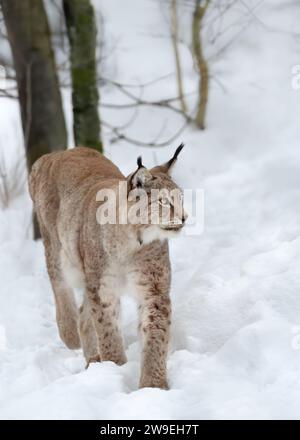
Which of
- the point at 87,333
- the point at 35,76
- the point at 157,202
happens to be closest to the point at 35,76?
the point at 35,76

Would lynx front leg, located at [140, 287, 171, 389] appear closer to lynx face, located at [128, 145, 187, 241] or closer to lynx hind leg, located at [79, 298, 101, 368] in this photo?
lynx face, located at [128, 145, 187, 241]

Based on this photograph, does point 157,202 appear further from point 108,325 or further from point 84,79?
point 84,79

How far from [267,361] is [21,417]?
1205 millimetres

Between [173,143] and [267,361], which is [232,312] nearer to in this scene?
[267,361]

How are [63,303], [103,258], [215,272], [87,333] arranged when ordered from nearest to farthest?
1. [103,258]
2. [87,333]
3. [63,303]
4. [215,272]

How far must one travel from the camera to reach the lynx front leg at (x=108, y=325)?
419 centimetres

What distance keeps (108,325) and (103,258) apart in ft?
1.28

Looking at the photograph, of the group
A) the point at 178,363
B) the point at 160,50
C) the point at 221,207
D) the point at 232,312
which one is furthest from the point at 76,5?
the point at 160,50

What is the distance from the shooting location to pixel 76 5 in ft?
23.6

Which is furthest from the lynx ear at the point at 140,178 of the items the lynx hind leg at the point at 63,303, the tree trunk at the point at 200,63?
the tree trunk at the point at 200,63

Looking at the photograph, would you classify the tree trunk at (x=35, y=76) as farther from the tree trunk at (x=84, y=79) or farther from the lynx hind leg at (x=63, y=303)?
the lynx hind leg at (x=63, y=303)

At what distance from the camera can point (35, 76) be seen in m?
7.13

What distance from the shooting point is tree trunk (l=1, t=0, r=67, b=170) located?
709 centimetres

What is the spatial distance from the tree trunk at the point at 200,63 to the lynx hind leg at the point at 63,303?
5953mm
